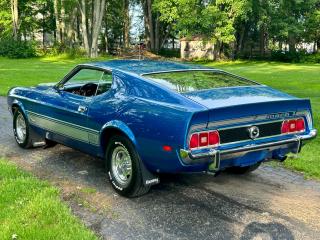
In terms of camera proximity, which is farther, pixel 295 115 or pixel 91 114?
pixel 91 114

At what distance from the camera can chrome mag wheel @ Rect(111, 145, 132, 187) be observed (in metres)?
5.35

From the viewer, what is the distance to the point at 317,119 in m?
10.5

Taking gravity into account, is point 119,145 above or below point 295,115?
below

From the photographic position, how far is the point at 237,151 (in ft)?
15.4

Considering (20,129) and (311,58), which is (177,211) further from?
(311,58)

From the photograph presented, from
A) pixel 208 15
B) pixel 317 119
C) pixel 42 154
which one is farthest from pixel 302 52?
pixel 42 154

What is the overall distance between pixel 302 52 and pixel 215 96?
1816 inches

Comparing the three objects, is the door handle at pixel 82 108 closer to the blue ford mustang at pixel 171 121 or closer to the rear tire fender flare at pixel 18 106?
the blue ford mustang at pixel 171 121

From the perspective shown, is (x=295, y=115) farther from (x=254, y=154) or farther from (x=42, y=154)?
(x=42, y=154)

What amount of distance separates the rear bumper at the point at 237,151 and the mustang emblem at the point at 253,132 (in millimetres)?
98

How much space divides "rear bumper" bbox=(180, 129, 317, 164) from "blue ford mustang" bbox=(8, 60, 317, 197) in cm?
1

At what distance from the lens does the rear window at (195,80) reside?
525 centimetres

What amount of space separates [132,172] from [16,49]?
4447cm

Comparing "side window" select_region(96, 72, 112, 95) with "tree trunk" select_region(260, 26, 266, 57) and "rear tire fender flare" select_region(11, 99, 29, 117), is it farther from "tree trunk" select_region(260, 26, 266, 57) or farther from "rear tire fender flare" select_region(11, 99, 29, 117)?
"tree trunk" select_region(260, 26, 266, 57)
